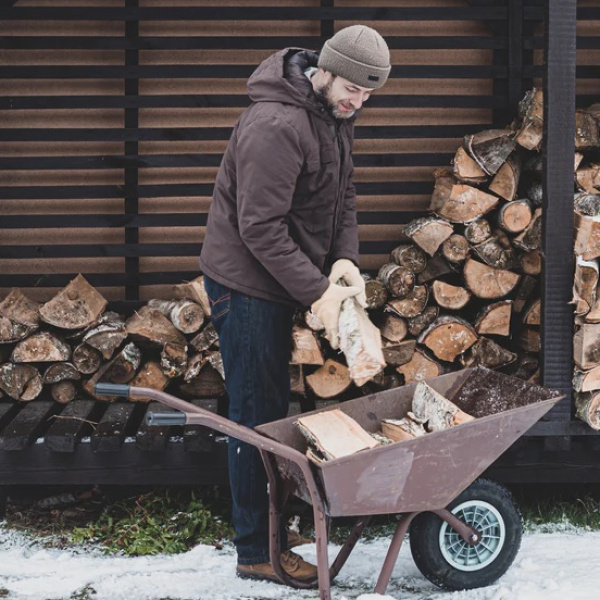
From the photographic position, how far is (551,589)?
13.3 ft

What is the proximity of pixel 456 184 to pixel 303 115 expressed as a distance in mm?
1565

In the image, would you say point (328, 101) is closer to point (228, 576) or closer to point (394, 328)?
point (394, 328)

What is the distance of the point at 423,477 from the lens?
3.62 meters

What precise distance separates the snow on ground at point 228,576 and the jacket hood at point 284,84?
188cm

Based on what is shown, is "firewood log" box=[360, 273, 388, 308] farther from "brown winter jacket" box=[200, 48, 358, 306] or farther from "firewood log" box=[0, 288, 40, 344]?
"firewood log" box=[0, 288, 40, 344]

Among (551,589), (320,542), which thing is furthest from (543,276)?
(320,542)

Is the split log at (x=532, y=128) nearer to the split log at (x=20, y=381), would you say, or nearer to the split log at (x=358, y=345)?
the split log at (x=358, y=345)

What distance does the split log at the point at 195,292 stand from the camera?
5120 millimetres

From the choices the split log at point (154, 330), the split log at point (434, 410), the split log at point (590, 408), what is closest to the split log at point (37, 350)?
the split log at point (154, 330)

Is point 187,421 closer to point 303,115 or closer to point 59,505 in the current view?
point 303,115

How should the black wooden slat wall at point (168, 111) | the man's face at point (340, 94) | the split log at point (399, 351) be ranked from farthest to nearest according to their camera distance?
the black wooden slat wall at point (168, 111) → the split log at point (399, 351) → the man's face at point (340, 94)

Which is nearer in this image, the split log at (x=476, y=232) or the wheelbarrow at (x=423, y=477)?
the wheelbarrow at (x=423, y=477)

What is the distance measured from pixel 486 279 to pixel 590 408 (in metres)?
0.91

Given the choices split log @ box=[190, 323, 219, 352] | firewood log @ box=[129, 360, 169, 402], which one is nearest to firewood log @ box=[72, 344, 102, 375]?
firewood log @ box=[129, 360, 169, 402]
